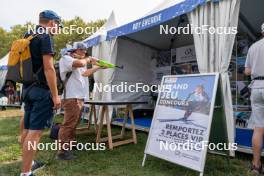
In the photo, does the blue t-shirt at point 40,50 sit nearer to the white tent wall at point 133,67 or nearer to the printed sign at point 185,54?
the white tent wall at point 133,67

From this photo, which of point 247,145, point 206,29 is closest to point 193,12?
point 206,29

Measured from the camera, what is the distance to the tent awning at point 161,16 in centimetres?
414

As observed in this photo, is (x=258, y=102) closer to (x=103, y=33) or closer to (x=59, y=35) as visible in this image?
(x=103, y=33)

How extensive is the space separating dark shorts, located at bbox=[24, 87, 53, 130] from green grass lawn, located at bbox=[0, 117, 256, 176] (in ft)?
2.47

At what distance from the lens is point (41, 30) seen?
279cm

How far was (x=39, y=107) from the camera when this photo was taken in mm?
2719

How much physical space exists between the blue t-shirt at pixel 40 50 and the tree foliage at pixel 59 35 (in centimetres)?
1724

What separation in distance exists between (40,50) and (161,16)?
2.57m

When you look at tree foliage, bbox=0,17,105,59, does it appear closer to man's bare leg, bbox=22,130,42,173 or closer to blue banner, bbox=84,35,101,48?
blue banner, bbox=84,35,101,48

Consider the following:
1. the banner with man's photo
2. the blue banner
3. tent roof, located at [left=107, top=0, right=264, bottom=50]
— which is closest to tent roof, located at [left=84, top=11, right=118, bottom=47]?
the blue banner

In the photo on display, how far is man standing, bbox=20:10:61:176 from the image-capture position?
8.81ft

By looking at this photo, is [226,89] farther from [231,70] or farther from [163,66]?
[163,66]

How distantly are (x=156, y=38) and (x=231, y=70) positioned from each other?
2162 mm

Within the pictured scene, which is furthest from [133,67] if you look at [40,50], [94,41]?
[40,50]
